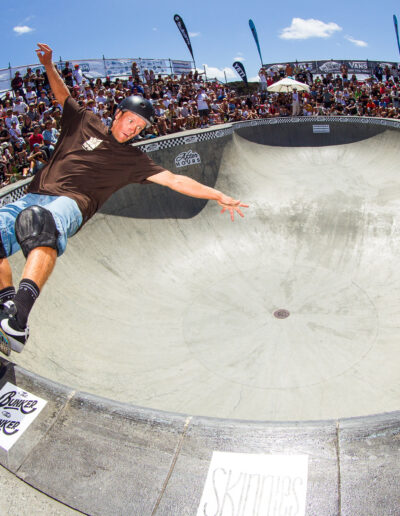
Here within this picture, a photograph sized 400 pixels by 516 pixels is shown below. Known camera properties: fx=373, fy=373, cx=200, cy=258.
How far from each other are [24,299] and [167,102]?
1667cm

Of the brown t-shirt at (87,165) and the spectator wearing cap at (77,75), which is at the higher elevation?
the spectator wearing cap at (77,75)

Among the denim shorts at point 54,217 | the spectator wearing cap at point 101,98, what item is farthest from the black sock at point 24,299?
the spectator wearing cap at point 101,98

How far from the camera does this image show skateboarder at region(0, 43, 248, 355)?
341cm

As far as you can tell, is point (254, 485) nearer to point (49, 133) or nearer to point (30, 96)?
point (49, 133)

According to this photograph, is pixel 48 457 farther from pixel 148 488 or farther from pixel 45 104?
pixel 45 104

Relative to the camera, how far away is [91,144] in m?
4.38

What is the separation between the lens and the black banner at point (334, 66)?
27.7 metres

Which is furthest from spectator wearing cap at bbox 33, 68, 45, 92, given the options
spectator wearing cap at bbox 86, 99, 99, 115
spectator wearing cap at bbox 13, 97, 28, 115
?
spectator wearing cap at bbox 86, 99, 99, 115

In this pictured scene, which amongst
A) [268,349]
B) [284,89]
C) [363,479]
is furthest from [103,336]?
[284,89]

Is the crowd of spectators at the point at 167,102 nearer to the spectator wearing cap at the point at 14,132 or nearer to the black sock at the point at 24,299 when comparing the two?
the spectator wearing cap at the point at 14,132

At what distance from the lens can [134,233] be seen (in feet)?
31.8

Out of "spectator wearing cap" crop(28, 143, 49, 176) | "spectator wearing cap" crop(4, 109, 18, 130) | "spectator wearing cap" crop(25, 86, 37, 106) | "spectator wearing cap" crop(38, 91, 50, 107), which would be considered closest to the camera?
"spectator wearing cap" crop(28, 143, 49, 176)

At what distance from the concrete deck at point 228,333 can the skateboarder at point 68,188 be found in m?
0.92

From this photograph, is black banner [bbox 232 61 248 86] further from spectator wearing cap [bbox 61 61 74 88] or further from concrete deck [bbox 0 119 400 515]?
concrete deck [bbox 0 119 400 515]
